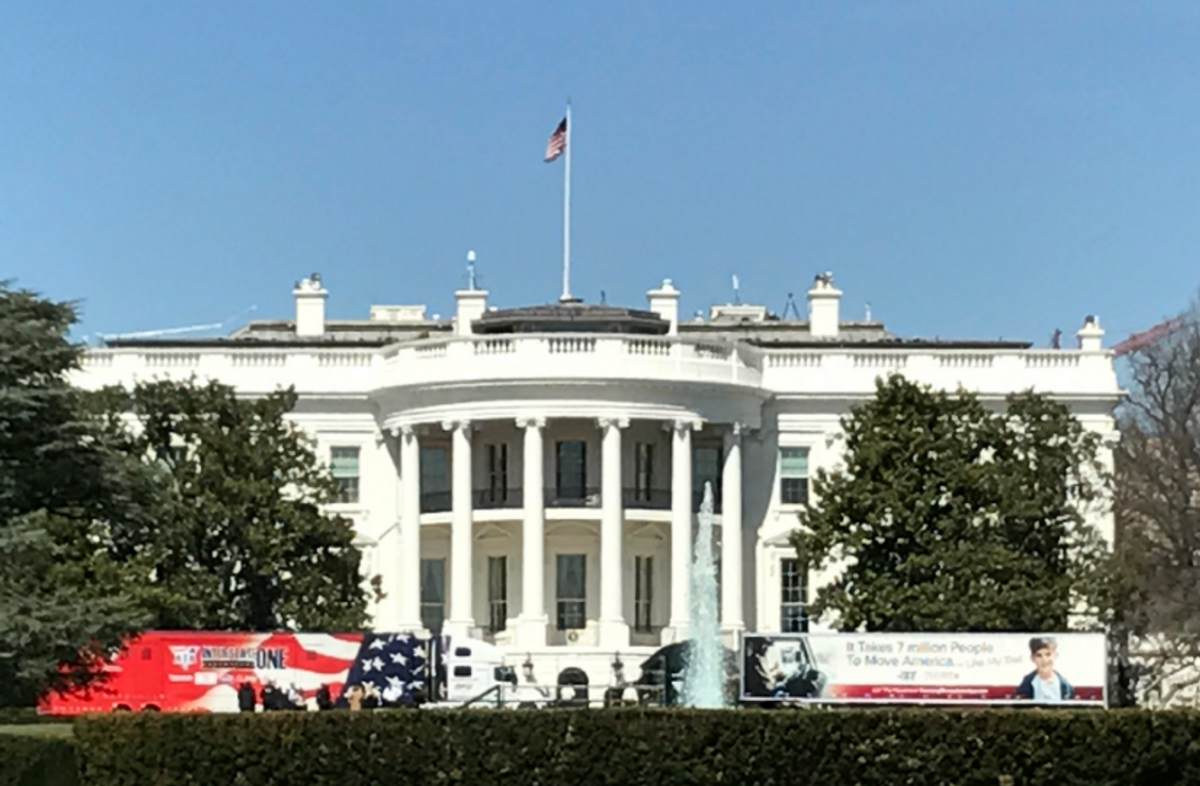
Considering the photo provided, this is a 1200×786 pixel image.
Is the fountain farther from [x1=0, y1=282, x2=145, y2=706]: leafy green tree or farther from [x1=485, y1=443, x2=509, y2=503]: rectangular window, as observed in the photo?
[x1=0, y1=282, x2=145, y2=706]: leafy green tree

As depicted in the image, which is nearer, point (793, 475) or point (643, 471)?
point (643, 471)

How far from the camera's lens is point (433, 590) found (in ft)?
288

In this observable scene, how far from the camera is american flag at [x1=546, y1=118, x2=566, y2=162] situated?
286 ft

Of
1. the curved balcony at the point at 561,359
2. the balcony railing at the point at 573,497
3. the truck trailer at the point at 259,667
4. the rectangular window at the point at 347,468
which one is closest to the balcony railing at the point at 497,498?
the balcony railing at the point at 573,497

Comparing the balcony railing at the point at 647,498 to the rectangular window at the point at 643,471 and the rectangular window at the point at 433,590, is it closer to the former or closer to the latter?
the rectangular window at the point at 643,471

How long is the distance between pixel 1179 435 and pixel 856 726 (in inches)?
1518

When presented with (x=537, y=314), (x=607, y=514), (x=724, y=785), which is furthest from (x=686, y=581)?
(x=724, y=785)

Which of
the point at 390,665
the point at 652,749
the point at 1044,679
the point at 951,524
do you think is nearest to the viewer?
the point at 652,749

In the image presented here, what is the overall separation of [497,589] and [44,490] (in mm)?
41848

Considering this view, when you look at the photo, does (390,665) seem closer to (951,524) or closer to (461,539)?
(951,524)

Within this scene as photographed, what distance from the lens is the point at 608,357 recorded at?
83.9 m

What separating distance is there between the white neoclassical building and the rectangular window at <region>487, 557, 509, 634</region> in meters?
0.07

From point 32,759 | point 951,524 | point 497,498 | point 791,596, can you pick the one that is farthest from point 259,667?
point 32,759

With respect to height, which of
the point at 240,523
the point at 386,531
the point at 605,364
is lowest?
the point at 240,523
